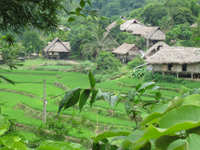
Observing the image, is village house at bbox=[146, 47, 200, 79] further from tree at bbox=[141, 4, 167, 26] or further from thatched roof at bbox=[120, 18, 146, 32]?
thatched roof at bbox=[120, 18, 146, 32]

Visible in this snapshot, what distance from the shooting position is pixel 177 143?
0.75 ft

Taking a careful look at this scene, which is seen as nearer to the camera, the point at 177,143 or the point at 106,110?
the point at 177,143

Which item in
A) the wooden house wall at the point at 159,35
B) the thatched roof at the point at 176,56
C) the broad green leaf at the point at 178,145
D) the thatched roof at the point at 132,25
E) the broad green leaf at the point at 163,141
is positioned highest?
the thatched roof at the point at 132,25

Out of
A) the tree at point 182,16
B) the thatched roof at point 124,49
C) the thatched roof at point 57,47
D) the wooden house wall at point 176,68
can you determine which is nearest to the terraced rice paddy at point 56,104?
the wooden house wall at point 176,68

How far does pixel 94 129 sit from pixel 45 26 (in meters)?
5.08

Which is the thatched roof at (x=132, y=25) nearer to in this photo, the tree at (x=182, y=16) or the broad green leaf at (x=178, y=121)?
the tree at (x=182, y=16)

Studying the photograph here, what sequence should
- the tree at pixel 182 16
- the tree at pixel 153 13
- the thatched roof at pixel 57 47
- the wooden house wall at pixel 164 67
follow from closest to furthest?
1. the wooden house wall at pixel 164 67
2. the tree at pixel 182 16
3. the thatched roof at pixel 57 47
4. the tree at pixel 153 13

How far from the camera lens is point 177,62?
1080 centimetres

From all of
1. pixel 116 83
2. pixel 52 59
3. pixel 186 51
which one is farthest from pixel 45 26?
pixel 52 59

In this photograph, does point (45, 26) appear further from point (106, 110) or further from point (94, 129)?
point (106, 110)

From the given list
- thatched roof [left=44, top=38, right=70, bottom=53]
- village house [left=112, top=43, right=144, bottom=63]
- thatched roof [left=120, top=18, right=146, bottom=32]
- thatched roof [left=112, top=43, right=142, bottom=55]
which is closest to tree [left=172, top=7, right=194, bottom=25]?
thatched roof [left=120, top=18, right=146, bottom=32]

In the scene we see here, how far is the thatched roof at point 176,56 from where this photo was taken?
1059cm

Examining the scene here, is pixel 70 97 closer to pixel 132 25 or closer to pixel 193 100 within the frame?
pixel 193 100

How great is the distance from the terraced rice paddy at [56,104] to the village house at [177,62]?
1.16m
